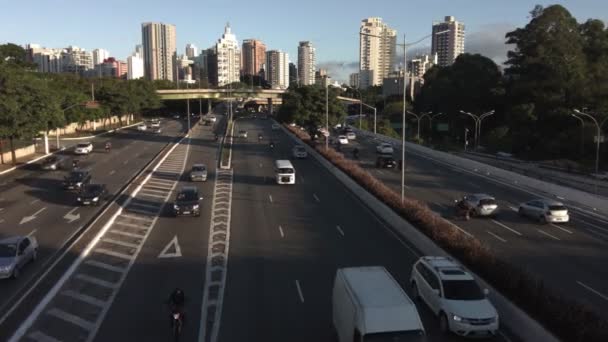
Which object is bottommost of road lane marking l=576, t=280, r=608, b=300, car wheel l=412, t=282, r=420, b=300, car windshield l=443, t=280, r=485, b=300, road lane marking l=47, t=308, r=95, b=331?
road lane marking l=576, t=280, r=608, b=300

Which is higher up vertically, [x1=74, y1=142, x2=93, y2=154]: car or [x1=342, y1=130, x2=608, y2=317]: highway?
[x1=74, y1=142, x2=93, y2=154]: car

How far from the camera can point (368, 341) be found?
11977 mm

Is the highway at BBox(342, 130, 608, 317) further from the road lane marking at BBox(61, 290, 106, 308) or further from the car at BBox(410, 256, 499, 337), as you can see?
the road lane marking at BBox(61, 290, 106, 308)

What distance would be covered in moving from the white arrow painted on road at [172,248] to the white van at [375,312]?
12.1m

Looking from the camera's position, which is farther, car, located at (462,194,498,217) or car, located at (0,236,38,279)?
car, located at (462,194,498,217)

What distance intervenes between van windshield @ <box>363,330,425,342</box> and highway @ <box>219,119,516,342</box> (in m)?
3.20

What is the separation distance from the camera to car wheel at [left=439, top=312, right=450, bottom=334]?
15.1m

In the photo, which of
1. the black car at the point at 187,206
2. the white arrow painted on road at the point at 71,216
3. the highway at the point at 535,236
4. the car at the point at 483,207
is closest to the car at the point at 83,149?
the white arrow painted on road at the point at 71,216

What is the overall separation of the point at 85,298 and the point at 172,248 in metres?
6.75

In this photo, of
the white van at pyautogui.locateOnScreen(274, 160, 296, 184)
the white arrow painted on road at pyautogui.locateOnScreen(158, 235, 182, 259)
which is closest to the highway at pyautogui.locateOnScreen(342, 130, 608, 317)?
the white van at pyautogui.locateOnScreen(274, 160, 296, 184)

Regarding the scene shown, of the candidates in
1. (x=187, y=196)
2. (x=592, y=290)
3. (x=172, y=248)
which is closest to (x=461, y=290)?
(x=592, y=290)

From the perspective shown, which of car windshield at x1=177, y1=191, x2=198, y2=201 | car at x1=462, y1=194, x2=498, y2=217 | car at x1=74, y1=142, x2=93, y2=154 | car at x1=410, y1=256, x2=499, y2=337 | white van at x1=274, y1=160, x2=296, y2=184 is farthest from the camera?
car at x1=74, y1=142, x2=93, y2=154

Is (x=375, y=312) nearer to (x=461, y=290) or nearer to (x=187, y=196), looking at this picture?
(x=461, y=290)

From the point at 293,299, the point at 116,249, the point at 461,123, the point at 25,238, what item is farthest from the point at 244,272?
the point at 461,123
